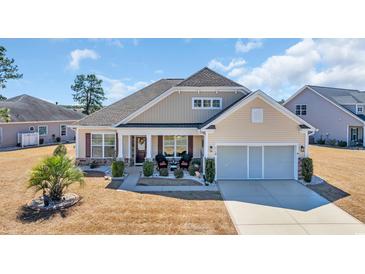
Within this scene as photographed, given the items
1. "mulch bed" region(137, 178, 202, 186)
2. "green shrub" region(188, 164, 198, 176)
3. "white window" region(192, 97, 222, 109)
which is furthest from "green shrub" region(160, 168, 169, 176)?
"white window" region(192, 97, 222, 109)

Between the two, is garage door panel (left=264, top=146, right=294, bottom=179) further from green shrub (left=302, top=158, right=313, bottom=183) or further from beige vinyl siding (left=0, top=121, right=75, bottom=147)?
beige vinyl siding (left=0, top=121, right=75, bottom=147)

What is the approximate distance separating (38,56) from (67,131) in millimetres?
20469

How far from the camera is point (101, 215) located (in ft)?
29.0

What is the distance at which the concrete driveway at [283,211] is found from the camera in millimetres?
7926

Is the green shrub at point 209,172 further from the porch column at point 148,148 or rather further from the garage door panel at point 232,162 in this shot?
the porch column at point 148,148

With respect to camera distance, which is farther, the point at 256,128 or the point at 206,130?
the point at 256,128

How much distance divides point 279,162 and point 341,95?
27.3 meters

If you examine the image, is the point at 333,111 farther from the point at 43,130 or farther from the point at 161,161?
the point at 43,130

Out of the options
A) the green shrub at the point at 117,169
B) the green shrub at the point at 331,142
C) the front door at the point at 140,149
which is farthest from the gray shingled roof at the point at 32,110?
the green shrub at the point at 331,142

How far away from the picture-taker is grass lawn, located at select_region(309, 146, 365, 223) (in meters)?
9.97

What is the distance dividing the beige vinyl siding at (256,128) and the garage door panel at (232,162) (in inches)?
19.5

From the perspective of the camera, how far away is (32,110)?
31.7m

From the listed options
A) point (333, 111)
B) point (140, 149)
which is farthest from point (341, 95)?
point (140, 149)
